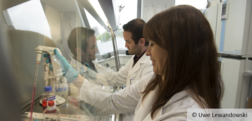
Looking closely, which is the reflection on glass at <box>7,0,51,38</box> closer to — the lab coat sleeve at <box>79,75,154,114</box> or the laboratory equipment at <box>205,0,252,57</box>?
the lab coat sleeve at <box>79,75,154,114</box>

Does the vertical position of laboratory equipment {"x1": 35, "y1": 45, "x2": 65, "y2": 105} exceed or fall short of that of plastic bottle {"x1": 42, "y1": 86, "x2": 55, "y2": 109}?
it exceeds it

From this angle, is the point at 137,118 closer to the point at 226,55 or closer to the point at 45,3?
the point at 45,3

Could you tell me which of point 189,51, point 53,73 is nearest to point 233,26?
point 189,51

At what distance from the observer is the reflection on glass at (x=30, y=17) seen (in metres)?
0.29

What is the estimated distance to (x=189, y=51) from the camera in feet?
1.64

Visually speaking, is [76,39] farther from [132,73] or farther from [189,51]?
[132,73]

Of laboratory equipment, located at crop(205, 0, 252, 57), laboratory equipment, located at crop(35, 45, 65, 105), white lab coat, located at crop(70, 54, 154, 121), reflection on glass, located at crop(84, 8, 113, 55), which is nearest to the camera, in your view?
laboratory equipment, located at crop(35, 45, 65, 105)

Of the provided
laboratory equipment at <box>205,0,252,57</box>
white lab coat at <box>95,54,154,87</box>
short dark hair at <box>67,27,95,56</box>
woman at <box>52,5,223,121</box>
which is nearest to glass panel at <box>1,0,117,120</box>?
short dark hair at <box>67,27,95,56</box>

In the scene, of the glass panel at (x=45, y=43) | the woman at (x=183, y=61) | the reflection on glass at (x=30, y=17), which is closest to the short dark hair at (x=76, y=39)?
the glass panel at (x=45, y=43)

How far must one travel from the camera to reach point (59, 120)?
469mm

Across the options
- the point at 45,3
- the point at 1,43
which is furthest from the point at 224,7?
the point at 1,43

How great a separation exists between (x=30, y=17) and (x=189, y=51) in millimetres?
539

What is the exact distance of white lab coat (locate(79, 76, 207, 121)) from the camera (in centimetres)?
50

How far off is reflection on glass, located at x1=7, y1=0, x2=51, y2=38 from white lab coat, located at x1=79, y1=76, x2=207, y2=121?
396mm
